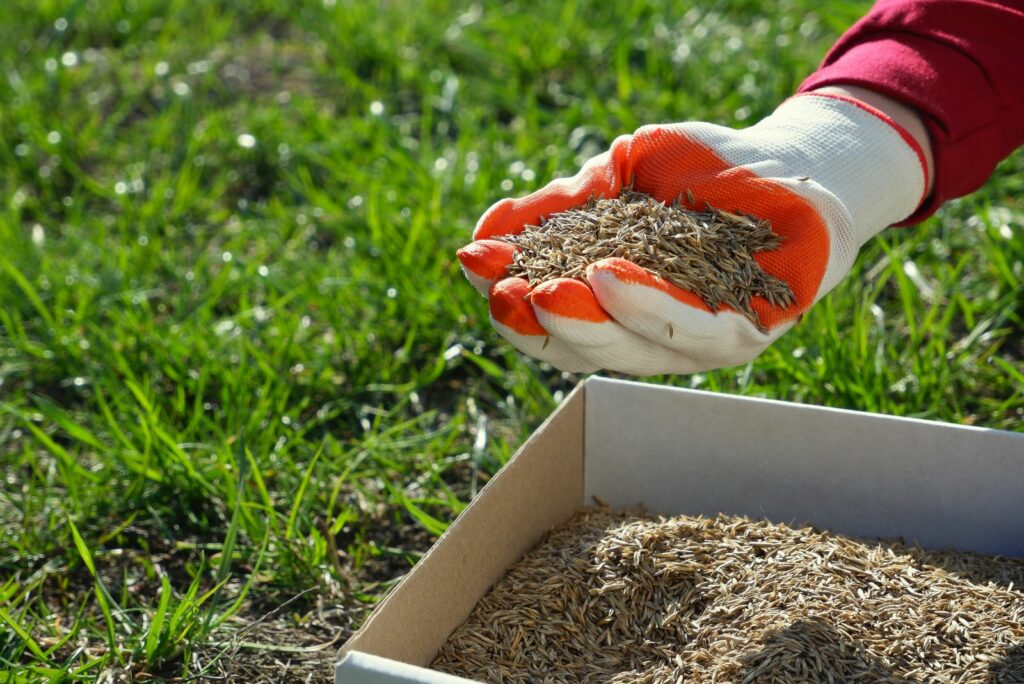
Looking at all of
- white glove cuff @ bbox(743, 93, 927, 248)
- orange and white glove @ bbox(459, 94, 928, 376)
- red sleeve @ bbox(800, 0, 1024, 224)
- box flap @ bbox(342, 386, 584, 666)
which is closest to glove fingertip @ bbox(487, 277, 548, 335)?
orange and white glove @ bbox(459, 94, 928, 376)

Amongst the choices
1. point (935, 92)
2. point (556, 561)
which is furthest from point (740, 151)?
point (556, 561)

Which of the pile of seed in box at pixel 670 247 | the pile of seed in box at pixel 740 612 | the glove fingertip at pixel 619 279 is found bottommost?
the pile of seed in box at pixel 740 612

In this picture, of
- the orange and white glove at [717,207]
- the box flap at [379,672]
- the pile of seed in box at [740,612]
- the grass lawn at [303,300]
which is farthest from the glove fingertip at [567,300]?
the grass lawn at [303,300]

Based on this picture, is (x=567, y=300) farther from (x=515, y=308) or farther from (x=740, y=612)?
(x=740, y=612)

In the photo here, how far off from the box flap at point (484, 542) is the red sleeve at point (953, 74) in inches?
28.9

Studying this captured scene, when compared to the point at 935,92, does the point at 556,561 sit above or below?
below

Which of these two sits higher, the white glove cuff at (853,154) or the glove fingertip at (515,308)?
the white glove cuff at (853,154)

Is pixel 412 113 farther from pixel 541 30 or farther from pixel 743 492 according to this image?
pixel 743 492

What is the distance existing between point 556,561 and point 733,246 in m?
0.54

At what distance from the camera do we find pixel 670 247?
5.69 feet

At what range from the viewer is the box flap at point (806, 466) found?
72.1 inches

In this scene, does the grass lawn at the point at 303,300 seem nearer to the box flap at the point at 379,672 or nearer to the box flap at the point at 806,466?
the box flap at the point at 806,466

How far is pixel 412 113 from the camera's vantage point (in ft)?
12.2

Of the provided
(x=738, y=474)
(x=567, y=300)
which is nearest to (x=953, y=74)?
(x=738, y=474)
